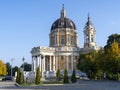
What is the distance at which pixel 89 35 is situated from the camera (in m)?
139

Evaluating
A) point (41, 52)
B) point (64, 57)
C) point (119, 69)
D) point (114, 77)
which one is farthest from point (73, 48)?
point (119, 69)

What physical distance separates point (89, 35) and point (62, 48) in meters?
12.2

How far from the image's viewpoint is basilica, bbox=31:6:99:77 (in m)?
137

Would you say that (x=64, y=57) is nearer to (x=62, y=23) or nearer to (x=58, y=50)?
(x=58, y=50)

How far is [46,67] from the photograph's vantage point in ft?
459

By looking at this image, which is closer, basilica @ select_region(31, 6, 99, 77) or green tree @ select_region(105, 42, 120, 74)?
green tree @ select_region(105, 42, 120, 74)

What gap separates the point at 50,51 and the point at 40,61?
6.18 meters

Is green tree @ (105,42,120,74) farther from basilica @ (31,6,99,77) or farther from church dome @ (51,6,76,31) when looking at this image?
church dome @ (51,6,76,31)

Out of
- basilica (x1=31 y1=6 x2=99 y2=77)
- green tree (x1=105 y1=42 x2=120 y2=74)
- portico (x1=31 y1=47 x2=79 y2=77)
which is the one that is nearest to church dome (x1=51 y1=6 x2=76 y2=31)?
basilica (x1=31 y1=6 x2=99 y2=77)

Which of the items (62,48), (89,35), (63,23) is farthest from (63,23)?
(89,35)

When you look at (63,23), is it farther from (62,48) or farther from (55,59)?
(55,59)

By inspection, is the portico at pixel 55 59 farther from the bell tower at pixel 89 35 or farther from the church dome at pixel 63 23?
the church dome at pixel 63 23

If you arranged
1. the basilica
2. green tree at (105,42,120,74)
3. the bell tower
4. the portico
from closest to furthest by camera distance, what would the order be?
green tree at (105,42,120,74) < the basilica < the portico < the bell tower

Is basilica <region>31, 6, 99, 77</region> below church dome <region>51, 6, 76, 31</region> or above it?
below
